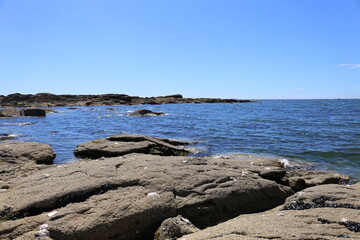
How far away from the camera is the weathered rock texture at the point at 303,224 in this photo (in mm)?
3428

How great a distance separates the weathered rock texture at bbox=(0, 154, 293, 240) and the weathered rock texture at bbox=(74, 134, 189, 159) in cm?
426

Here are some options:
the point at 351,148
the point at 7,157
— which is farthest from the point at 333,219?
the point at 351,148

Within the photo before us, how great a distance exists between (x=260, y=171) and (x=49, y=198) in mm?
5376

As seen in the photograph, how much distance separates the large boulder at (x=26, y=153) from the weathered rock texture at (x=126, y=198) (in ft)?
13.9

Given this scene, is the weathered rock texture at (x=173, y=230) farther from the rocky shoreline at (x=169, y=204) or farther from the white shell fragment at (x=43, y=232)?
the white shell fragment at (x=43, y=232)

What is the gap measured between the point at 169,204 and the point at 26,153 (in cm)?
798

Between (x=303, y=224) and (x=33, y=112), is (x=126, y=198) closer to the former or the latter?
(x=303, y=224)

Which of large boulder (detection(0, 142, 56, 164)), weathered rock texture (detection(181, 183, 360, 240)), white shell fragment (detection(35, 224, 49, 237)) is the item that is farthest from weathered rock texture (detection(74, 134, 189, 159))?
weathered rock texture (detection(181, 183, 360, 240))

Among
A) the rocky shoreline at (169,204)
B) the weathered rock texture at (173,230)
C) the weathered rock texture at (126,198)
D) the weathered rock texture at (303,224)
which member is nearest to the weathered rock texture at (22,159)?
the rocky shoreline at (169,204)

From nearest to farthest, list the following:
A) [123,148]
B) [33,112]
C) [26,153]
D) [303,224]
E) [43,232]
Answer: [303,224] < [43,232] < [26,153] < [123,148] < [33,112]

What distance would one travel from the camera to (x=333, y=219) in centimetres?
394

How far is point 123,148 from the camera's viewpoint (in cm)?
1133

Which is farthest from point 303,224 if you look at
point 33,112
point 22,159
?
point 33,112

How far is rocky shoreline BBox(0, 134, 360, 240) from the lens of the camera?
386cm
